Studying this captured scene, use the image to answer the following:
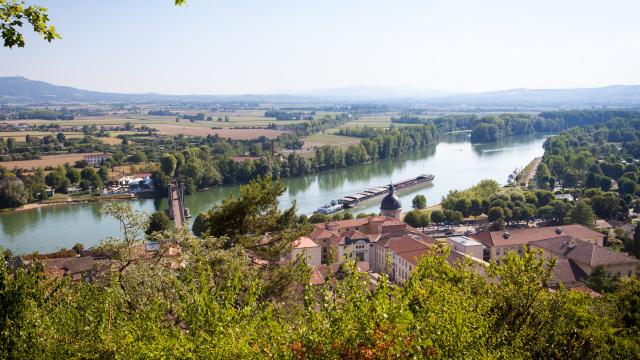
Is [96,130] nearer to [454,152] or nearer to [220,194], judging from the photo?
[220,194]

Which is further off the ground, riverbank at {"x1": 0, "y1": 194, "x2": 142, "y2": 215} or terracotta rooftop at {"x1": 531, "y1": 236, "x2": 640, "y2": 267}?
terracotta rooftop at {"x1": 531, "y1": 236, "x2": 640, "y2": 267}

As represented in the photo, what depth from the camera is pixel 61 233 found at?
20984 mm

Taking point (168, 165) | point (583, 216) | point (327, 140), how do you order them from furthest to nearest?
point (327, 140) → point (168, 165) → point (583, 216)

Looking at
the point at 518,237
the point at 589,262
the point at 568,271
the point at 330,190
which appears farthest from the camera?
the point at 330,190

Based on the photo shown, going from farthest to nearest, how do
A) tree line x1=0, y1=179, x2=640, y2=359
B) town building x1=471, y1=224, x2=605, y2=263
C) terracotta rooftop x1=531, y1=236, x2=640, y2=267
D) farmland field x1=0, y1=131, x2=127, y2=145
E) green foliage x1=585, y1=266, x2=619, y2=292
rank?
farmland field x1=0, y1=131, x2=127, y2=145 → town building x1=471, y1=224, x2=605, y2=263 → terracotta rooftop x1=531, y1=236, x2=640, y2=267 → green foliage x1=585, y1=266, x2=619, y2=292 → tree line x1=0, y1=179, x2=640, y2=359

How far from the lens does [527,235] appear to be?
1828 centimetres

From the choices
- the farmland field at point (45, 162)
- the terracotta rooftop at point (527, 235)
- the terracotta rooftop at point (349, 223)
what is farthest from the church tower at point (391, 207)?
the farmland field at point (45, 162)

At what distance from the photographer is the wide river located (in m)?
20.7

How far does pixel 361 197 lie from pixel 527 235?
10.8 m

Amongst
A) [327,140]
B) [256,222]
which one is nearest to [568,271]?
[256,222]

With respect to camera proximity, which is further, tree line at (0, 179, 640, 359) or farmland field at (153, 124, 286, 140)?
farmland field at (153, 124, 286, 140)

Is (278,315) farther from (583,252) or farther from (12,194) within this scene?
(12,194)

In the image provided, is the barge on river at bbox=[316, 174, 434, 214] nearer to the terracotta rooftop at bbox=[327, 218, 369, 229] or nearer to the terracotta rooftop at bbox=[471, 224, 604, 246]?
the terracotta rooftop at bbox=[327, 218, 369, 229]

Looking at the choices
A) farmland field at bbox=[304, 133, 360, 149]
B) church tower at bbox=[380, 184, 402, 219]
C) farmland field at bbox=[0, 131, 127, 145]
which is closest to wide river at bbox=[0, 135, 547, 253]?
church tower at bbox=[380, 184, 402, 219]
